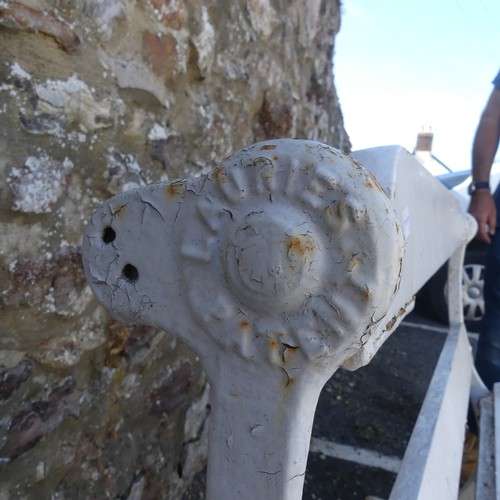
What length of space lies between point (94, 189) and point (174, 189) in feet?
2.17

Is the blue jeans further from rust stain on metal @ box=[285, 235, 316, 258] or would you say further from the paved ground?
rust stain on metal @ box=[285, 235, 316, 258]

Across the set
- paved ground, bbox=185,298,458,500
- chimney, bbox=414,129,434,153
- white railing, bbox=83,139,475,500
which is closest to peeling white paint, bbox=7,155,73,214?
white railing, bbox=83,139,475,500

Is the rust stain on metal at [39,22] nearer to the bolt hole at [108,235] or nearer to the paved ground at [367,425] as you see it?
the bolt hole at [108,235]

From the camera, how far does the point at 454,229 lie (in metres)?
2.05

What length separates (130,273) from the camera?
2.61ft

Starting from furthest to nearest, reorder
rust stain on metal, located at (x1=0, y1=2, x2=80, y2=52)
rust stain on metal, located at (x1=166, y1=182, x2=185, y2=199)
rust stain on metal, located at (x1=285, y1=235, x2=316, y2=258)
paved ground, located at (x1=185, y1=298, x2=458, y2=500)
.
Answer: paved ground, located at (x1=185, y1=298, x2=458, y2=500)
rust stain on metal, located at (x1=0, y1=2, x2=80, y2=52)
rust stain on metal, located at (x1=166, y1=182, x2=185, y2=199)
rust stain on metal, located at (x1=285, y1=235, x2=316, y2=258)

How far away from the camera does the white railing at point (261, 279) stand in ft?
2.08

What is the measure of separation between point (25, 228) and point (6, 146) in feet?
0.56

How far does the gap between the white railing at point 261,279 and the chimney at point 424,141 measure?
39.2ft

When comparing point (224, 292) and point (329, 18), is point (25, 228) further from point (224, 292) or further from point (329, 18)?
point (329, 18)

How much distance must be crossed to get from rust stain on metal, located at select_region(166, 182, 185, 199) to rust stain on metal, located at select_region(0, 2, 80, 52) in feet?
1.98

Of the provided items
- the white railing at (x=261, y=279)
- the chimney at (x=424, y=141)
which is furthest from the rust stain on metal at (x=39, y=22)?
the chimney at (x=424, y=141)

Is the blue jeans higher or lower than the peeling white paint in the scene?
lower

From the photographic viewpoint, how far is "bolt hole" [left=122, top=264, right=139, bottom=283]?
2.58ft
